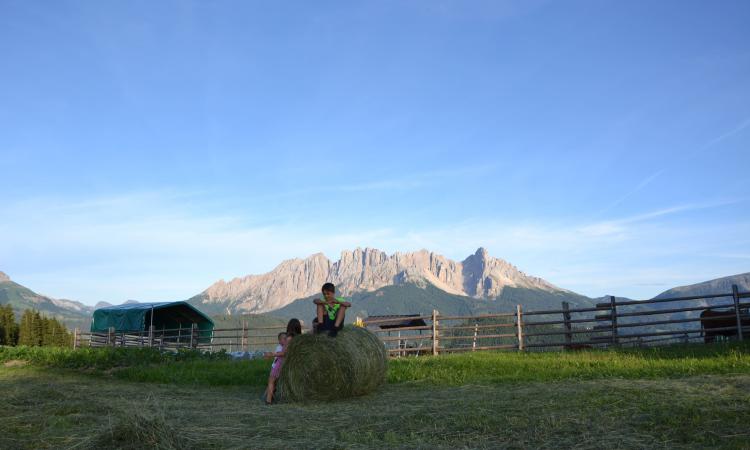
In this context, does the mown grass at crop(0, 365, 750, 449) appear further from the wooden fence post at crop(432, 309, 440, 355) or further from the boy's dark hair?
the wooden fence post at crop(432, 309, 440, 355)

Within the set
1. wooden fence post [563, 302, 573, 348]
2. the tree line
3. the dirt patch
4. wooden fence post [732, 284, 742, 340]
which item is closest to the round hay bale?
wooden fence post [563, 302, 573, 348]

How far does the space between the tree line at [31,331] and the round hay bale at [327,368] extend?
40426mm

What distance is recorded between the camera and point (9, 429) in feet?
18.7

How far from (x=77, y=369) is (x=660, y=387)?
1510 cm

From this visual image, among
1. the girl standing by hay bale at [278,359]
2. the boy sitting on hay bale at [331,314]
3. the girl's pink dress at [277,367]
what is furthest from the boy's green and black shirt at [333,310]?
the girl's pink dress at [277,367]

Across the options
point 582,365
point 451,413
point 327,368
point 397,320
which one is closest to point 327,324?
point 327,368

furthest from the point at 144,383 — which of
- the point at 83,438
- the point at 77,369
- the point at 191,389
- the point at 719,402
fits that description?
the point at 719,402

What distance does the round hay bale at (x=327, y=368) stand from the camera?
331 inches

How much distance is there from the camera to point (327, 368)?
8.43 m

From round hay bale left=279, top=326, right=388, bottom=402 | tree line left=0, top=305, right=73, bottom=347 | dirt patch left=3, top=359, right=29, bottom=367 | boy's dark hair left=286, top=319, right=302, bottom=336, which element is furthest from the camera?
tree line left=0, top=305, right=73, bottom=347

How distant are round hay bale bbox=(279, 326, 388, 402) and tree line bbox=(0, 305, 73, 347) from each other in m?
40.4

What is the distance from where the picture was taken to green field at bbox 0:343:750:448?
16.1 ft

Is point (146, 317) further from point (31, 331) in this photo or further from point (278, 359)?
point (278, 359)

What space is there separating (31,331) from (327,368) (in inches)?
1703
